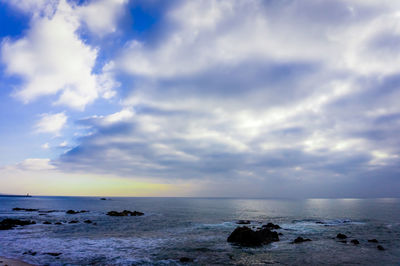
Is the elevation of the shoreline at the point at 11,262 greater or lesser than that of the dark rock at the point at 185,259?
greater

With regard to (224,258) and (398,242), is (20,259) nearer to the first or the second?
(224,258)

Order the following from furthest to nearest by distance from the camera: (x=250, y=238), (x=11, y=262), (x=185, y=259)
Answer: (x=250, y=238), (x=185, y=259), (x=11, y=262)

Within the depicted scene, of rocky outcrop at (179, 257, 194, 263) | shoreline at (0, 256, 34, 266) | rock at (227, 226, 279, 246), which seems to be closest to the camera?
shoreline at (0, 256, 34, 266)

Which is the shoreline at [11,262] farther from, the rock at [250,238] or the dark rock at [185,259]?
the rock at [250,238]

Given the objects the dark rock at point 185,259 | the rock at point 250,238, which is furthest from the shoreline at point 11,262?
the rock at point 250,238

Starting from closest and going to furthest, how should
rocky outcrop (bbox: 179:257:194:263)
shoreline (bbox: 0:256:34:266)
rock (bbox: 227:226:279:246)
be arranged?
1. shoreline (bbox: 0:256:34:266)
2. rocky outcrop (bbox: 179:257:194:263)
3. rock (bbox: 227:226:279:246)

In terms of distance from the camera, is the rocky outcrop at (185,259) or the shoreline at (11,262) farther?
the rocky outcrop at (185,259)

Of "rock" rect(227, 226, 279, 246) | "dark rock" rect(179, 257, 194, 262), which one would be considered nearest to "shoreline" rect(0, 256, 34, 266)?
"dark rock" rect(179, 257, 194, 262)

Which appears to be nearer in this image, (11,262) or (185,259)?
(11,262)

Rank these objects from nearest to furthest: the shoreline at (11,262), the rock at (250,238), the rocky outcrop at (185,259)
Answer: the shoreline at (11,262), the rocky outcrop at (185,259), the rock at (250,238)

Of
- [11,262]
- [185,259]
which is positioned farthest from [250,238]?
[11,262]

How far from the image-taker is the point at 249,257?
3052 cm

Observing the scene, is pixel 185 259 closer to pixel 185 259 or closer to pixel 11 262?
pixel 185 259

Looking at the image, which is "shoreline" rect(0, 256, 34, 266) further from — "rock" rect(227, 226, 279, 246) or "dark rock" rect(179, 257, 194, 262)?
"rock" rect(227, 226, 279, 246)
